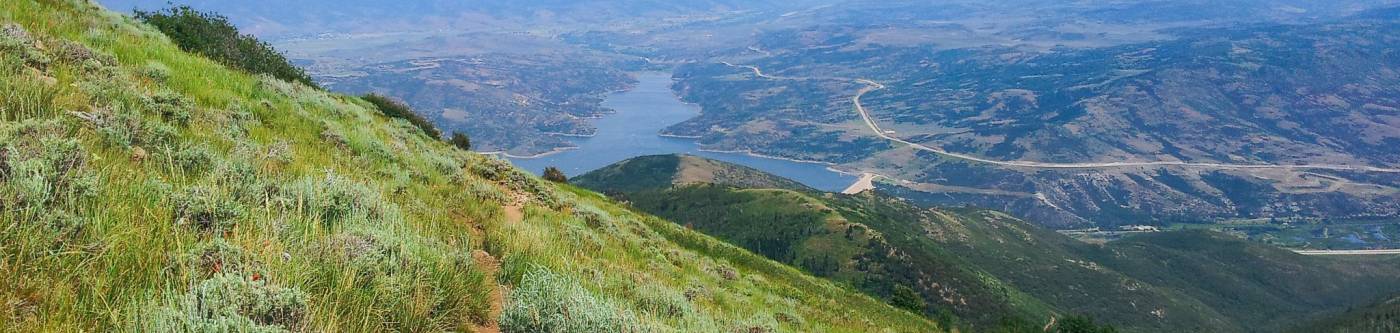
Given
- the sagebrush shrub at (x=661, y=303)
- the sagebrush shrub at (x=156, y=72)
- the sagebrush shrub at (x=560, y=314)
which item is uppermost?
the sagebrush shrub at (x=156, y=72)

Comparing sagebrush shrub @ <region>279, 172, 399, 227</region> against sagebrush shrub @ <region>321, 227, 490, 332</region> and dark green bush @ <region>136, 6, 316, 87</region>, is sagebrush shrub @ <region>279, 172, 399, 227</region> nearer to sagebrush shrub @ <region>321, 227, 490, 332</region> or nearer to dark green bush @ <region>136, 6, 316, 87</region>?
sagebrush shrub @ <region>321, 227, 490, 332</region>

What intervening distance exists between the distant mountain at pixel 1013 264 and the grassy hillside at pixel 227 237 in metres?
46.9

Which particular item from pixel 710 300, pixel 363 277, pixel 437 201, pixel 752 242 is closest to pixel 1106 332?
pixel 752 242

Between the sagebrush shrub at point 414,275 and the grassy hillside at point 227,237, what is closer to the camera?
the grassy hillside at point 227,237

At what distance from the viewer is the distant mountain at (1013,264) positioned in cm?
6725

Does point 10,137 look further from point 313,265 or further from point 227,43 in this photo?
point 227,43

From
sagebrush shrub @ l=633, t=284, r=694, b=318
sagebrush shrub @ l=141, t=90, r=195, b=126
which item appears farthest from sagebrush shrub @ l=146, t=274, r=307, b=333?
sagebrush shrub @ l=141, t=90, r=195, b=126

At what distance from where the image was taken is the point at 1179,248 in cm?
13888

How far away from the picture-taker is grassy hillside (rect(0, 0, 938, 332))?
324 cm

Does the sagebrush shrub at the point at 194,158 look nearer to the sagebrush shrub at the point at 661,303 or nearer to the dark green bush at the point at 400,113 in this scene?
the sagebrush shrub at the point at 661,303

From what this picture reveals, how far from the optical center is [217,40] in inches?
894

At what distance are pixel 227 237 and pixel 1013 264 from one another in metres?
104

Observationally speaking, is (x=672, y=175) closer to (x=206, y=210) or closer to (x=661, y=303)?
(x=661, y=303)

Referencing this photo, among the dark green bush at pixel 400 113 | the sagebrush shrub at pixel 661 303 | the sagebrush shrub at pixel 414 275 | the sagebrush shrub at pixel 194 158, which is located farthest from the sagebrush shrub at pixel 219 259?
the dark green bush at pixel 400 113
